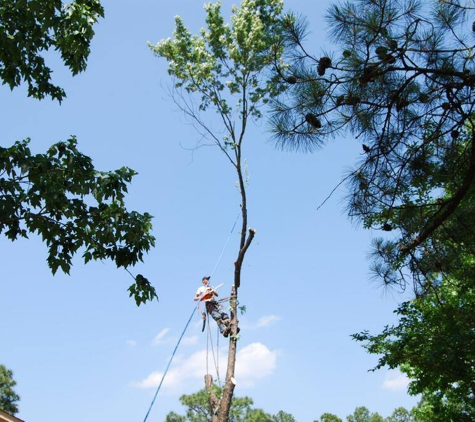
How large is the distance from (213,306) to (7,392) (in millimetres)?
17295

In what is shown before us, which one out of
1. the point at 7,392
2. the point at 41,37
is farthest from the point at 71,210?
the point at 7,392

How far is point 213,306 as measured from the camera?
905 centimetres

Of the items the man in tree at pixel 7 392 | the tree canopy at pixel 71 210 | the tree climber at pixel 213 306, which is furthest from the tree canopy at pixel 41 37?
the man in tree at pixel 7 392

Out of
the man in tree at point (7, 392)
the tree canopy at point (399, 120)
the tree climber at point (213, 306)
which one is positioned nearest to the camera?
the tree canopy at point (399, 120)

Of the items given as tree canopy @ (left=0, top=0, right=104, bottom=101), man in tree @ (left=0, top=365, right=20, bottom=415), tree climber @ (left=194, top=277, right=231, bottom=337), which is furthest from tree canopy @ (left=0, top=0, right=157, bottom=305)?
man in tree @ (left=0, top=365, right=20, bottom=415)

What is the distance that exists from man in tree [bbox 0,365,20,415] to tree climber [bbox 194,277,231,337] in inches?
664

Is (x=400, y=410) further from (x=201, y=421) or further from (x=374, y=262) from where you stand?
(x=374, y=262)

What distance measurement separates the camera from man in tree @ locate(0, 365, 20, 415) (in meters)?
22.9

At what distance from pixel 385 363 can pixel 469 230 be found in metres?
4.70

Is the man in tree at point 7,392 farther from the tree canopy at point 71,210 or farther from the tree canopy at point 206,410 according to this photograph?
the tree canopy at point 71,210

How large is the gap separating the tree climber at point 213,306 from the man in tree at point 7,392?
16867 millimetres

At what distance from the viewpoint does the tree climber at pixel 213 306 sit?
8.80 metres

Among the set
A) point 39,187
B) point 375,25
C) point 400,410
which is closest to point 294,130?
point 375,25

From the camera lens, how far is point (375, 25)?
12.2 ft
